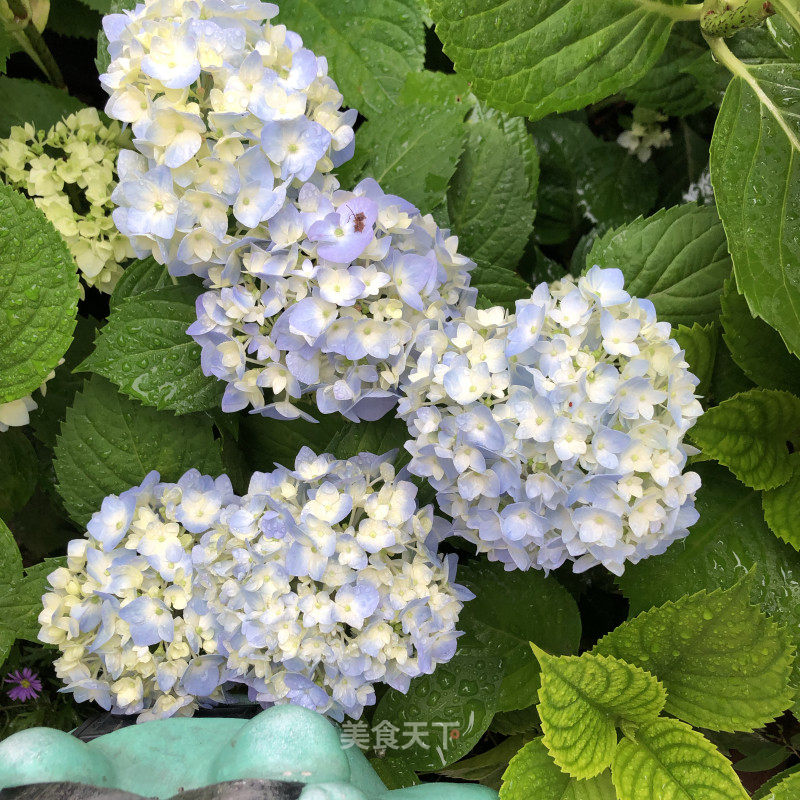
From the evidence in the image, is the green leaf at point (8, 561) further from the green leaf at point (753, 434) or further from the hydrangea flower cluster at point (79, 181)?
the green leaf at point (753, 434)

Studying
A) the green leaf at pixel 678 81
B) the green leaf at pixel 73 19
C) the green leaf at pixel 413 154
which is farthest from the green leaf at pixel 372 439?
the green leaf at pixel 73 19

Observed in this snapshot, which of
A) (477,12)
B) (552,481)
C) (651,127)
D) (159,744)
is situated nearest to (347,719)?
(159,744)

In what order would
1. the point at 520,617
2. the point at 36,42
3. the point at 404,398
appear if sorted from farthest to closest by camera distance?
the point at 36,42
the point at 520,617
the point at 404,398

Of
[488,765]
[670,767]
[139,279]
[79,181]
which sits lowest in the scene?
[488,765]

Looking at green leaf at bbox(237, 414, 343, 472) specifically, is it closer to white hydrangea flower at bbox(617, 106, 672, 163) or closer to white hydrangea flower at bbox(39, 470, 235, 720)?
white hydrangea flower at bbox(39, 470, 235, 720)

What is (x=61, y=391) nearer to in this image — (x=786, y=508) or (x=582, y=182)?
(x=582, y=182)

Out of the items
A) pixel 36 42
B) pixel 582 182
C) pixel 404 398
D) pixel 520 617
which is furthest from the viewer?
pixel 582 182

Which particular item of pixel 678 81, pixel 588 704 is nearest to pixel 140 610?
pixel 588 704
